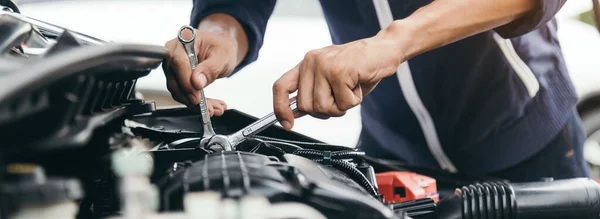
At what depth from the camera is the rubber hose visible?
43cm

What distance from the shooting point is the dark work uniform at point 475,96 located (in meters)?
0.79

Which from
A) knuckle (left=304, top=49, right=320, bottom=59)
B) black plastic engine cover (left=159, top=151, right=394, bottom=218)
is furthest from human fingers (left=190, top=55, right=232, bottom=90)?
black plastic engine cover (left=159, top=151, right=394, bottom=218)

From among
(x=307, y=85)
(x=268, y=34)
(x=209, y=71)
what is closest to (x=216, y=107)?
(x=209, y=71)

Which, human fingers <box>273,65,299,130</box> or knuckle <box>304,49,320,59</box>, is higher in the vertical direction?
knuckle <box>304,49,320,59</box>

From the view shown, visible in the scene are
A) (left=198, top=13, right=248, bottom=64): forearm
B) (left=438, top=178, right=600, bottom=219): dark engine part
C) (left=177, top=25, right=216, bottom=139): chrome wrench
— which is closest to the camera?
(left=438, top=178, right=600, bottom=219): dark engine part

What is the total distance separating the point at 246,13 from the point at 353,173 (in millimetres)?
404

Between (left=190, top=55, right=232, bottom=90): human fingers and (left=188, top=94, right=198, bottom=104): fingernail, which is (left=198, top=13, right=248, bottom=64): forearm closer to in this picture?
(left=190, top=55, right=232, bottom=90): human fingers

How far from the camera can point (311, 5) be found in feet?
6.89

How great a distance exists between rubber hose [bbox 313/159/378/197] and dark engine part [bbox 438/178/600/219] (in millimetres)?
57

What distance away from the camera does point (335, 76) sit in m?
0.51

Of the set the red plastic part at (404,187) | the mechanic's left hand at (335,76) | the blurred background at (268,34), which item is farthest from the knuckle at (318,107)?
the blurred background at (268,34)

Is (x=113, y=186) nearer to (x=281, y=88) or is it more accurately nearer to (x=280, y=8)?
(x=281, y=88)

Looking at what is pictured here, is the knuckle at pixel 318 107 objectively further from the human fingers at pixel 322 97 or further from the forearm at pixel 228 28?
→ the forearm at pixel 228 28

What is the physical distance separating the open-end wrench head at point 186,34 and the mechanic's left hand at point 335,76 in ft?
0.31
